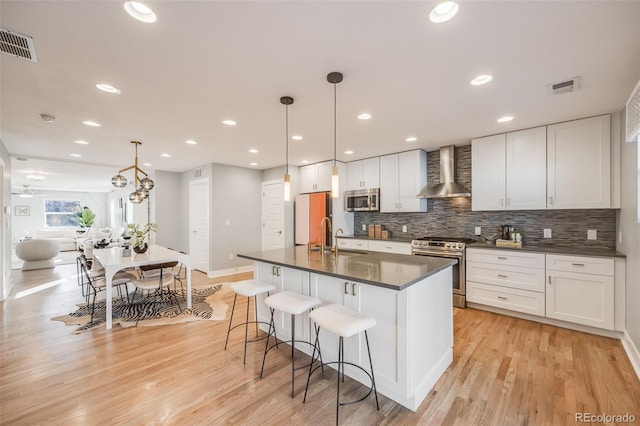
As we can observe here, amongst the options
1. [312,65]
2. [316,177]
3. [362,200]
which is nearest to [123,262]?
[312,65]

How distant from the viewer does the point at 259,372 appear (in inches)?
87.7

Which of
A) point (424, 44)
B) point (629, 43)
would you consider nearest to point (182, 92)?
point (424, 44)

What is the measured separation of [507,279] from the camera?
337 centimetres

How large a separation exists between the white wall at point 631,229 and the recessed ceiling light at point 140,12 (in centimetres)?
366

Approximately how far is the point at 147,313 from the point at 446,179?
471 centimetres

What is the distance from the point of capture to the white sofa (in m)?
9.31

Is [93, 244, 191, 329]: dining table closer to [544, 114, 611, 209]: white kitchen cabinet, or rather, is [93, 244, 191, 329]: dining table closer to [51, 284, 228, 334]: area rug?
[51, 284, 228, 334]: area rug

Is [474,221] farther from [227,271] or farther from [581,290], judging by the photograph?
[227,271]

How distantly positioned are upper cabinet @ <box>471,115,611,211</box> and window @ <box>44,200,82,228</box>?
16011 millimetres

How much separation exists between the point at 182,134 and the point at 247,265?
3.46 meters

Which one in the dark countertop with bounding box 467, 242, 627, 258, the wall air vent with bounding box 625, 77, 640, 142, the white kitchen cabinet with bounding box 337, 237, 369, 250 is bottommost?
the white kitchen cabinet with bounding box 337, 237, 369, 250

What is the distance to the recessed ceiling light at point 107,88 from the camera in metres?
2.21

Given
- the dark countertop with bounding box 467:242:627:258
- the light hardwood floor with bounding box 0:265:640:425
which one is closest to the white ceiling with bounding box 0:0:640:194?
the dark countertop with bounding box 467:242:627:258

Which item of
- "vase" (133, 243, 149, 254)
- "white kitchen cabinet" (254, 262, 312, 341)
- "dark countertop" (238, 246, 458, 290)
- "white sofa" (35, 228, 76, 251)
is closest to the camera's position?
"dark countertop" (238, 246, 458, 290)
